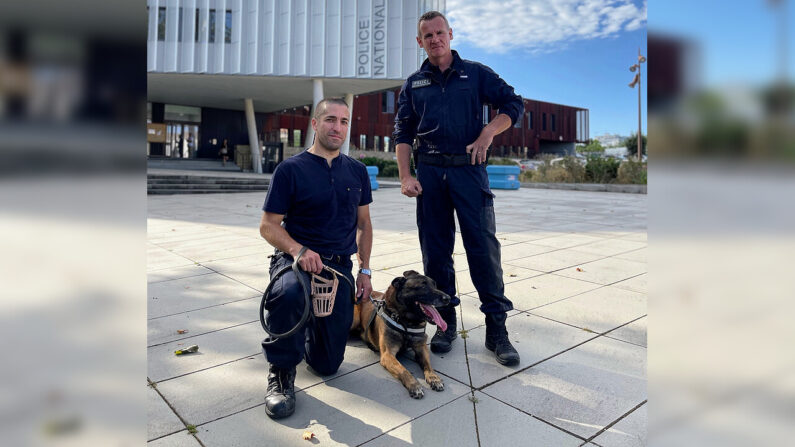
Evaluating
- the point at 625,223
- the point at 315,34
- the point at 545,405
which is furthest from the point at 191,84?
the point at 545,405

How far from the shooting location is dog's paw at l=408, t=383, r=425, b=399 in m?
2.45

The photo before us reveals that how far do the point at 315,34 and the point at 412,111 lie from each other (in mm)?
21100

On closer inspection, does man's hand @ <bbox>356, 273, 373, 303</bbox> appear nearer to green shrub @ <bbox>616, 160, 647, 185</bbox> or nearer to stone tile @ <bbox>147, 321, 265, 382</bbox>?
stone tile @ <bbox>147, 321, 265, 382</bbox>

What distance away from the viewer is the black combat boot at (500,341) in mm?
2846

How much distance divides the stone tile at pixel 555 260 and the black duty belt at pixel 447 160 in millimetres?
2644

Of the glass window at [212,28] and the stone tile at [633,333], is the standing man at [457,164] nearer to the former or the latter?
the stone tile at [633,333]

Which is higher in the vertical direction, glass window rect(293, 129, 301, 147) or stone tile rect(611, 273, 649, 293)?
glass window rect(293, 129, 301, 147)

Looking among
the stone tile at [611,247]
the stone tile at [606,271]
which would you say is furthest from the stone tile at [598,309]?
the stone tile at [611,247]

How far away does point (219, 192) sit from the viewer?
17.7 meters

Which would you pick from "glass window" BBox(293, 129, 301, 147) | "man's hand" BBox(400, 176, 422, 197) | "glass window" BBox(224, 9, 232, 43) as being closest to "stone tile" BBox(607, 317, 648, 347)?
"man's hand" BBox(400, 176, 422, 197)

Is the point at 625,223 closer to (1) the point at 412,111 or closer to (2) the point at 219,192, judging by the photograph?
(1) the point at 412,111

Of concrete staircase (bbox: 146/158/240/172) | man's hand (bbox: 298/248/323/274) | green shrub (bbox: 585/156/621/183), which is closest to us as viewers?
man's hand (bbox: 298/248/323/274)

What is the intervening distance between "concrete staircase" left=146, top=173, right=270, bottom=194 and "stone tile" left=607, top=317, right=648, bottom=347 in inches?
642

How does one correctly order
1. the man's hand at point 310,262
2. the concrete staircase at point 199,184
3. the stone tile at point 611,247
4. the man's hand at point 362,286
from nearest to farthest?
the man's hand at point 310,262, the man's hand at point 362,286, the stone tile at point 611,247, the concrete staircase at point 199,184
